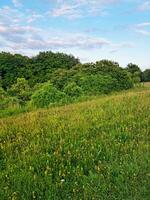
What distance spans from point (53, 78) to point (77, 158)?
750 inches

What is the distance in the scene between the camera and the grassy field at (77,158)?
5.82 m

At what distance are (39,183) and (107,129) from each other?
3.50 meters

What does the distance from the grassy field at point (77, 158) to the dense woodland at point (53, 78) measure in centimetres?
938

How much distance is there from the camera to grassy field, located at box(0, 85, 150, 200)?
229 inches

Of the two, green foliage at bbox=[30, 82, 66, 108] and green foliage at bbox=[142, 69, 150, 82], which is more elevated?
green foliage at bbox=[142, 69, 150, 82]

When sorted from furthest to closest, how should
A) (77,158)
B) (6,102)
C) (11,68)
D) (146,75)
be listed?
A: (146,75), (11,68), (6,102), (77,158)

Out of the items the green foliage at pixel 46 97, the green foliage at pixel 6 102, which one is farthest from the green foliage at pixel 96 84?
the green foliage at pixel 6 102

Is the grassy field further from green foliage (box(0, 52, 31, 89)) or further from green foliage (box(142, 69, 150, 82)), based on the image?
green foliage (box(142, 69, 150, 82))

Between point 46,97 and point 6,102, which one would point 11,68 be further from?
point 46,97

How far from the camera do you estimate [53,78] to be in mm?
26031

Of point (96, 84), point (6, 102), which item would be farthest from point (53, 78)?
point (6, 102)

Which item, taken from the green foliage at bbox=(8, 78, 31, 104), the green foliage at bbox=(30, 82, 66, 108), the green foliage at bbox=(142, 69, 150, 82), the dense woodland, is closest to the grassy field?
the green foliage at bbox=(30, 82, 66, 108)

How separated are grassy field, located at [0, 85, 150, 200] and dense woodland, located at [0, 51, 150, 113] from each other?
9375 mm

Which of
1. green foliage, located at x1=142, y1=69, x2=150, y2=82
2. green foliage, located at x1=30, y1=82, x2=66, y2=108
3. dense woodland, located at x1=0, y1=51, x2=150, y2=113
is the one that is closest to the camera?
green foliage, located at x1=30, y1=82, x2=66, y2=108
